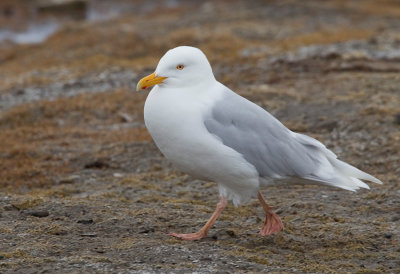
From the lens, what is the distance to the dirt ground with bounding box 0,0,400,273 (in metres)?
5.48

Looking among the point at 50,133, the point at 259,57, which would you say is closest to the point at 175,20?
the point at 259,57

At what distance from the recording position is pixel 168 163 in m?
8.89

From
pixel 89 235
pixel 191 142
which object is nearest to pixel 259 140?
pixel 191 142

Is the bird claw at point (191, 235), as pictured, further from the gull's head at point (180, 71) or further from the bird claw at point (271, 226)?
the gull's head at point (180, 71)

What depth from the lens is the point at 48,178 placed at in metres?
8.62

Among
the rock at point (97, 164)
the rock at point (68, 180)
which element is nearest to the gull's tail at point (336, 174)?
the rock at point (68, 180)

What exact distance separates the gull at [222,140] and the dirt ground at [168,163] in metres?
0.49

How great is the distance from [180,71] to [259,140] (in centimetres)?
89

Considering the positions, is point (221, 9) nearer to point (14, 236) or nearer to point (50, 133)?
point (50, 133)

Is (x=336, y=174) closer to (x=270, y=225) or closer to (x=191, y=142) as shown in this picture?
(x=270, y=225)

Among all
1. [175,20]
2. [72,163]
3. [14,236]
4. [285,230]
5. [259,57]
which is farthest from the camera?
[175,20]

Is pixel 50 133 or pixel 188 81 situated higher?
pixel 188 81

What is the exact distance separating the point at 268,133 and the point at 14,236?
230 cm

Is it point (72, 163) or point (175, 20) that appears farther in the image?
point (175, 20)
